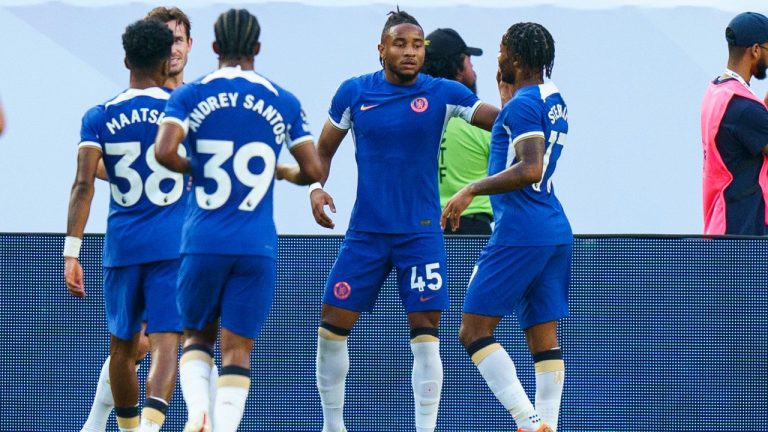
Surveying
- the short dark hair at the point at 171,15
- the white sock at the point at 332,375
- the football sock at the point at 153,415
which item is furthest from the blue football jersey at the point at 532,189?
the short dark hair at the point at 171,15

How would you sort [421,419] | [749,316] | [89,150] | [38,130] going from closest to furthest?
[89,150] < [421,419] < [749,316] < [38,130]

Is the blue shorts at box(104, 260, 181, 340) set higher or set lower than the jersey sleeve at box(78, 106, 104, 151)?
lower

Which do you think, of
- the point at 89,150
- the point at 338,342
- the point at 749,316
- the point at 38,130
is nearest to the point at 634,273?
the point at 749,316

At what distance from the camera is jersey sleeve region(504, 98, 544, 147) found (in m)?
6.00

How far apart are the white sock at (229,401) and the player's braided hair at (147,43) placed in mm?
1386

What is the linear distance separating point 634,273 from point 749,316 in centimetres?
59

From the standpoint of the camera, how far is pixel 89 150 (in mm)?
5965

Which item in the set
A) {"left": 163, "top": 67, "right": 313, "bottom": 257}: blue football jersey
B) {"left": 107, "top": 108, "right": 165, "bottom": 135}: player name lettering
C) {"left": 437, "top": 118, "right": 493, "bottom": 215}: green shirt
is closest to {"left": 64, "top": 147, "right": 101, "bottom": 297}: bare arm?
{"left": 107, "top": 108, "right": 165, "bottom": 135}: player name lettering

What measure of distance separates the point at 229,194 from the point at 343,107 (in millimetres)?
1245

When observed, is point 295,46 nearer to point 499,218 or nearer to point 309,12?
point 309,12

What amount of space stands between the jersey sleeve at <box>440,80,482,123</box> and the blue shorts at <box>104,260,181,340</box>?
1.41m

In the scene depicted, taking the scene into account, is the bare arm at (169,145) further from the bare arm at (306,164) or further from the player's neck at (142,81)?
the player's neck at (142,81)

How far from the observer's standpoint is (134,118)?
5.96m

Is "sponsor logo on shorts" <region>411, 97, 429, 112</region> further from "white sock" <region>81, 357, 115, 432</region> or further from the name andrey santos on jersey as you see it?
"white sock" <region>81, 357, 115, 432</region>
